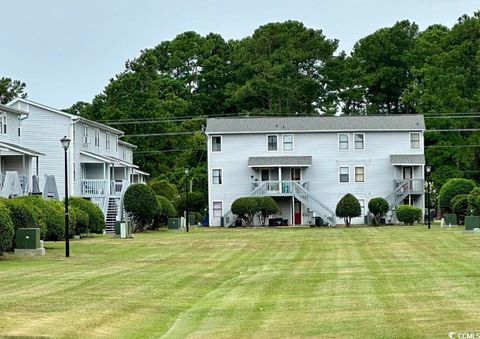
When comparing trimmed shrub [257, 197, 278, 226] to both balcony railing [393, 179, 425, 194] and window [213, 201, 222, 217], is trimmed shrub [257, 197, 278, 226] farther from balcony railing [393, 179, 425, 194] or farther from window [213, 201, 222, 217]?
balcony railing [393, 179, 425, 194]

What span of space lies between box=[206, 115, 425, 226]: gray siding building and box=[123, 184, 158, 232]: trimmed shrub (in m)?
17.4

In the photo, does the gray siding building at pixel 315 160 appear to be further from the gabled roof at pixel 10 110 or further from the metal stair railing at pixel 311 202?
the gabled roof at pixel 10 110

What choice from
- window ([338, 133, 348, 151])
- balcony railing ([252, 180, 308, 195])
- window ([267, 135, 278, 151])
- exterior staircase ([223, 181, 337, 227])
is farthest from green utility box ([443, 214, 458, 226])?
window ([267, 135, 278, 151])

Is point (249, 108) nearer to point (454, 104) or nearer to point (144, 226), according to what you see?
point (454, 104)

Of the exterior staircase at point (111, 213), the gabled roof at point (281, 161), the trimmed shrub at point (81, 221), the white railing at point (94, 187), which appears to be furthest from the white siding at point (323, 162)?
the trimmed shrub at point (81, 221)

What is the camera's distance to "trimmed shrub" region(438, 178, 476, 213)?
2830 inches

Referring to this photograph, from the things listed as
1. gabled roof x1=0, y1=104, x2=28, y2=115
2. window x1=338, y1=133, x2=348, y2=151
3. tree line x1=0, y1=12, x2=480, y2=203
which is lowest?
window x1=338, y1=133, x2=348, y2=151

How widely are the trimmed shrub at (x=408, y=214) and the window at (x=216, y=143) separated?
618 inches

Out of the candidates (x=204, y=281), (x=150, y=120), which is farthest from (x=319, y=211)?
(x=204, y=281)

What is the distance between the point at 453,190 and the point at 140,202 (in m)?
20.7

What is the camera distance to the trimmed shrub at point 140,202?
66875 millimetres

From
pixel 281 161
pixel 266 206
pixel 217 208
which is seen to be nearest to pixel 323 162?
pixel 281 161

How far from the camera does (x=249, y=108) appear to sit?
114 m

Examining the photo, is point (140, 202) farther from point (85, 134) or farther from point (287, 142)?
point (287, 142)
